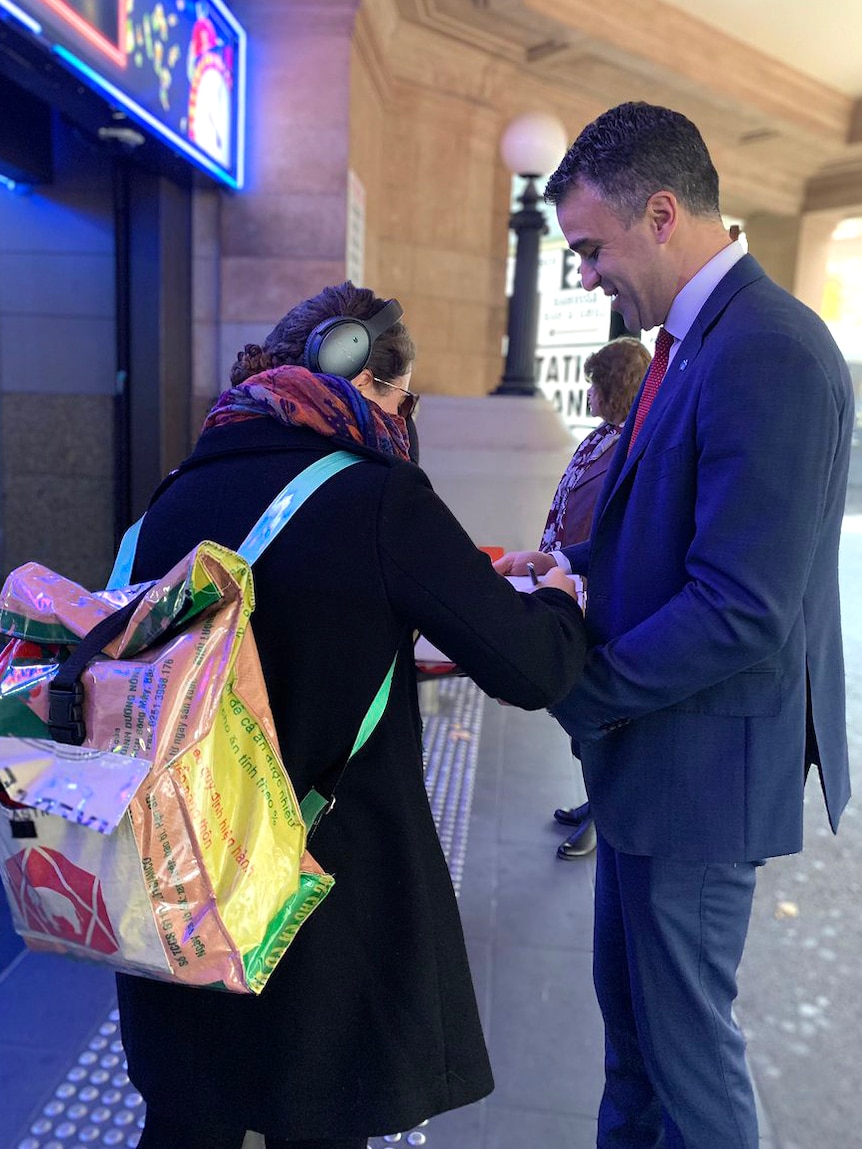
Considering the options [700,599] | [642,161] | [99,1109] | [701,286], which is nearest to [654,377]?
[701,286]

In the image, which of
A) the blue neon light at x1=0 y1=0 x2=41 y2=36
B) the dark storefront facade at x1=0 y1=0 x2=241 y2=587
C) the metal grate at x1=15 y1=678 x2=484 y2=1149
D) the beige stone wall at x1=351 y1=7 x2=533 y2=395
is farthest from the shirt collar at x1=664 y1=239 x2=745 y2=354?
the beige stone wall at x1=351 y1=7 x2=533 y2=395

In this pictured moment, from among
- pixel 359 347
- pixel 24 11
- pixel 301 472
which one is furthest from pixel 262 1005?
pixel 24 11

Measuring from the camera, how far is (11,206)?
5.23 metres

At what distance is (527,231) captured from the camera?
6543 mm

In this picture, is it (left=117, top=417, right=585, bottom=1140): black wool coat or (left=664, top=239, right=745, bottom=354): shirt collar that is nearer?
(left=117, top=417, right=585, bottom=1140): black wool coat

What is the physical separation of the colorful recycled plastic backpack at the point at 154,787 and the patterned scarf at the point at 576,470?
2360 mm

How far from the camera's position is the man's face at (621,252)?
1413 millimetres

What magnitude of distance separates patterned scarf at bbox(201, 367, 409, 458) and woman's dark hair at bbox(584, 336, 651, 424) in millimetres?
2280

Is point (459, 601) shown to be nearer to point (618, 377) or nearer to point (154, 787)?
point (154, 787)

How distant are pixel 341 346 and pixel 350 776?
683 millimetres

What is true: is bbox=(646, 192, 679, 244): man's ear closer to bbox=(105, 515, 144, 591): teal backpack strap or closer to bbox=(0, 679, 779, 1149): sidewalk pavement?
bbox=(105, 515, 144, 591): teal backpack strap

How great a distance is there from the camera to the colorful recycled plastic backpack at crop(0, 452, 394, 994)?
974 millimetres

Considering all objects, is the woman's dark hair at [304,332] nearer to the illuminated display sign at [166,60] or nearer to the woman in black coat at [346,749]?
the woman in black coat at [346,749]

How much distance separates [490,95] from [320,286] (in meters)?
3.16
